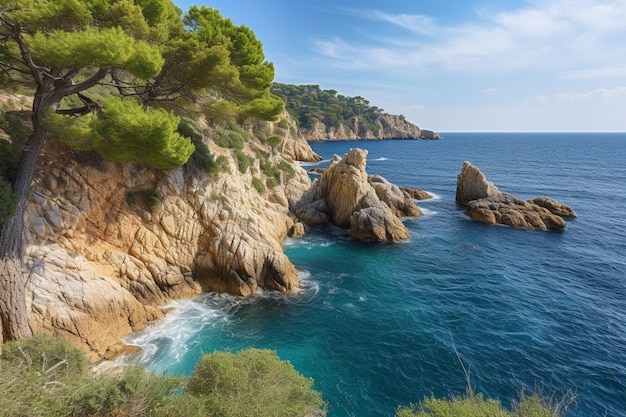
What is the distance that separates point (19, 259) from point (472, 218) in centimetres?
4125

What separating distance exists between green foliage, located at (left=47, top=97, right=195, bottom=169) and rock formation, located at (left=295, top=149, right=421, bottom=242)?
20997mm

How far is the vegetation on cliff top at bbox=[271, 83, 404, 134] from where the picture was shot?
140625 mm

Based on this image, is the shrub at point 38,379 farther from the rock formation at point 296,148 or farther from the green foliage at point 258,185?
the rock formation at point 296,148

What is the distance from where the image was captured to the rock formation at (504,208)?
1446 inches

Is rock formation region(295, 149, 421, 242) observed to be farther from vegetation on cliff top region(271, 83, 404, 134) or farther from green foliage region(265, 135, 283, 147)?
vegetation on cliff top region(271, 83, 404, 134)

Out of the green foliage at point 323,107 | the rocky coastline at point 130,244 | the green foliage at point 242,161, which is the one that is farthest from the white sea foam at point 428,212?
the green foliage at point 323,107

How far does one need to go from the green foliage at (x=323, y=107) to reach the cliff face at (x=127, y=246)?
381 feet

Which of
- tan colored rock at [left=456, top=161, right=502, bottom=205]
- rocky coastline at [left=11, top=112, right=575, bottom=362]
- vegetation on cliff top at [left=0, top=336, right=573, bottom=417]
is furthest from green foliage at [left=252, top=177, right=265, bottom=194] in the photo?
tan colored rock at [left=456, top=161, right=502, bottom=205]

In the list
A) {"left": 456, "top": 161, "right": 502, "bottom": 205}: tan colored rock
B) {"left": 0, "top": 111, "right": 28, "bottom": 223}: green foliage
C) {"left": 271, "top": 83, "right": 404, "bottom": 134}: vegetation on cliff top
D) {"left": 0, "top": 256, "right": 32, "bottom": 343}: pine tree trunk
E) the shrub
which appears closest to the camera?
the shrub

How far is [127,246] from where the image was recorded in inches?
695

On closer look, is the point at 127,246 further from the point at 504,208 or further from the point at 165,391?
the point at 504,208

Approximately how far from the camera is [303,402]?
31.9 ft

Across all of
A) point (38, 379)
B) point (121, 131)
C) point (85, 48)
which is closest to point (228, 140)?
point (121, 131)

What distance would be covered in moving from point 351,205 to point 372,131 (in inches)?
5525
